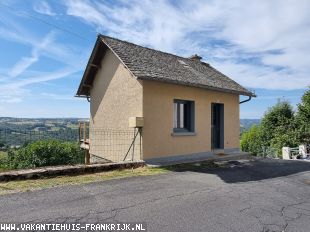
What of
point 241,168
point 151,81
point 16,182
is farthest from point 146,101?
point 16,182

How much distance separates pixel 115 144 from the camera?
1345 cm

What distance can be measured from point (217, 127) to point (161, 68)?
4.43 m

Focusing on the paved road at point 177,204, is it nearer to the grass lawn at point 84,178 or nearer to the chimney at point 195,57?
the grass lawn at point 84,178

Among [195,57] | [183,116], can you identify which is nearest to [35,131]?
[183,116]

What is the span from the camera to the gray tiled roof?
11.8 m

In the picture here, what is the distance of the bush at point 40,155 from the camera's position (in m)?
16.4

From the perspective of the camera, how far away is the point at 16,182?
7.83m

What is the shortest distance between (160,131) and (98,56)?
5038 millimetres

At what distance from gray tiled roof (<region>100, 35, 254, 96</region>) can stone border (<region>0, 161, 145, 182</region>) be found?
3145mm

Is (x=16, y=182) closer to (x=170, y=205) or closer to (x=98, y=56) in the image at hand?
(x=170, y=205)

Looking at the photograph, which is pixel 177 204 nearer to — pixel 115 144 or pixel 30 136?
pixel 115 144

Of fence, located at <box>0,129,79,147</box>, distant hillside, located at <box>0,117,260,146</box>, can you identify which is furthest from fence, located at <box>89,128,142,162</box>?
fence, located at <box>0,129,79,147</box>

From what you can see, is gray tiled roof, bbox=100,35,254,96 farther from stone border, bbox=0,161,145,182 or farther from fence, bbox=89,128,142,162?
stone border, bbox=0,161,145,182

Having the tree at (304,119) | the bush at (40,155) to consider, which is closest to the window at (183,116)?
the bush at (40,155)
